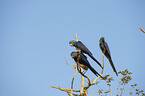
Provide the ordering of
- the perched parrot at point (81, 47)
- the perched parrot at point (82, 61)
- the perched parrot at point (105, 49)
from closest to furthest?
the perched parrot at point (82, 61) → the perched parrot at point (81, 47) → the perched parrot at point (105, 49)

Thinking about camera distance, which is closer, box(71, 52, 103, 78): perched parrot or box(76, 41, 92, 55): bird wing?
box(71, 52, 103, 78): perched parrot

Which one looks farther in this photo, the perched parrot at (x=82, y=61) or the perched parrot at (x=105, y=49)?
the perched parrot at (x=105, y=49)

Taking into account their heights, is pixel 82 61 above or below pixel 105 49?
Result: below

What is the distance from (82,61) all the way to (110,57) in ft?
2.23

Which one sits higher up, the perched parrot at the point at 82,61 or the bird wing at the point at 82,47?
the bird wing at the point at 82,47

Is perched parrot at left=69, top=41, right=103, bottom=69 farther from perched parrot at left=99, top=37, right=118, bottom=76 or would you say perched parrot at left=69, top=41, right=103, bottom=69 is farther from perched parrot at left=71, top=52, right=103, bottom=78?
perched parrot at left=99, top=37, right=118, bottom=76

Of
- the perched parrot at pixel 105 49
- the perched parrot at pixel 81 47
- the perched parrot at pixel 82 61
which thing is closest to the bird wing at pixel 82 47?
the perched parrot at pixel 81 47

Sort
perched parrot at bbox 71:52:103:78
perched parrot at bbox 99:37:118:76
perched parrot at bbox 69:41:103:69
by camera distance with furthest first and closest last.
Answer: perched parrot at bbox 99:37:118:76, perched parrot at bbox 69:41:103:69, perched parrot at bbox 71:52:103:78

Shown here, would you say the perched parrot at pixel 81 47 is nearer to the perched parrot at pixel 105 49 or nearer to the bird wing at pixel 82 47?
the bird wing at pixel 82 47

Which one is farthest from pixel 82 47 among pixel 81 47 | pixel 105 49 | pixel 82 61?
pixel 105 49

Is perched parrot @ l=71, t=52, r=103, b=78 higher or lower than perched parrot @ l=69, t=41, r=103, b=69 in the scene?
lower

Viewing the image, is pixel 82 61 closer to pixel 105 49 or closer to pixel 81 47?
pixel 81 47

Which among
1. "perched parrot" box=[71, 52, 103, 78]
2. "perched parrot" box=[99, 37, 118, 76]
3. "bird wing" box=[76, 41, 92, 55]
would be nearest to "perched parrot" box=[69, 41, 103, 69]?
"bird wing" box=[76, 41, 92, 55]

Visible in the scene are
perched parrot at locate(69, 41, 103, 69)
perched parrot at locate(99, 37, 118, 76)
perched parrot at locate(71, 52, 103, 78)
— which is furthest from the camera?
perched parrot at locate(99, 37, 118, 76)
